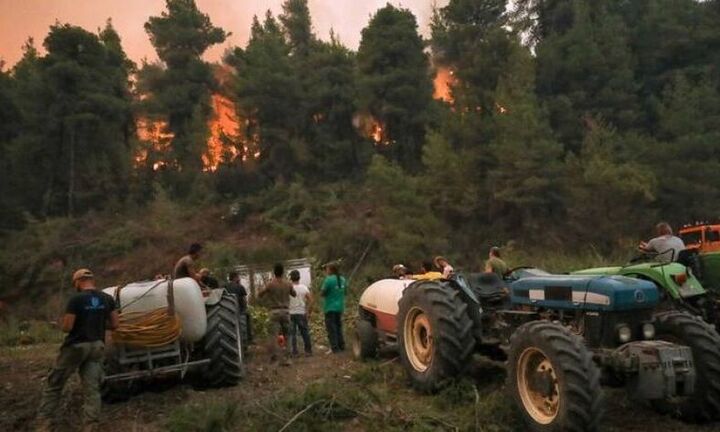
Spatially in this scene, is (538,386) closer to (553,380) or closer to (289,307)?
(553,380)

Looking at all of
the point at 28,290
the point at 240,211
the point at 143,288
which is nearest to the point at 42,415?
the point at 143,288

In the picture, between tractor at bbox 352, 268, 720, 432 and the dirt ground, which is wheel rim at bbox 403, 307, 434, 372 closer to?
tractor at bbox 352, 268, 720, 432

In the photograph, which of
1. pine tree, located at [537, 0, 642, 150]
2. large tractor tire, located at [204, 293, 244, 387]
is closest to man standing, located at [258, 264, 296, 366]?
large tractor tire, located at [204, 293, 244, 387]

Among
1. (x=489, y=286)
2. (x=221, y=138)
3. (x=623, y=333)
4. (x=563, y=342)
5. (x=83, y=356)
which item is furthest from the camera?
(x=221, y=138)

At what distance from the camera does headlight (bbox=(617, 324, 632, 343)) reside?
6254 mm

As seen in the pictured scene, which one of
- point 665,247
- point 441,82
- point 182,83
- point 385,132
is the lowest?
point 665,247

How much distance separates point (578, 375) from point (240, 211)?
32.3m

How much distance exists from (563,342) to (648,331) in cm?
123

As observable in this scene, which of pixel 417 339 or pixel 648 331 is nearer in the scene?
pixel 648 331

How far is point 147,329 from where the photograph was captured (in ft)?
25.3

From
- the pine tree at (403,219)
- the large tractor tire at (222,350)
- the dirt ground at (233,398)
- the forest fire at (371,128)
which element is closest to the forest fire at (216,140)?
the forest fire at (371,128)

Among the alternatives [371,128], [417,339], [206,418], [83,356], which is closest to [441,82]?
[371,128]

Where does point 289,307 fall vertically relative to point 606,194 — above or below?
below

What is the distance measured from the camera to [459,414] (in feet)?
21.8
